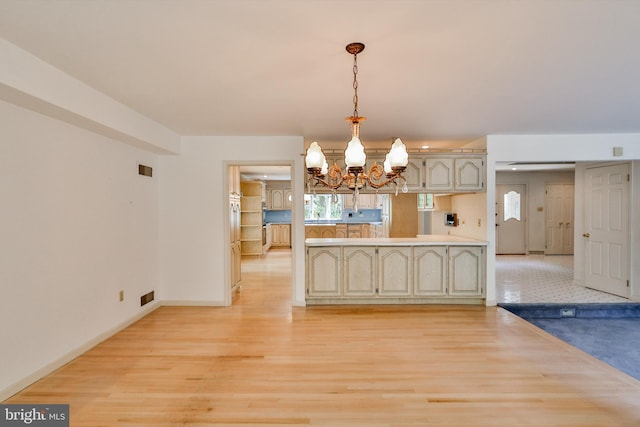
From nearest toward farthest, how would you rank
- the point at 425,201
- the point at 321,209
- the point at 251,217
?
1. the point at 425,201
2. the point at 251,217
3. the point at 321,209

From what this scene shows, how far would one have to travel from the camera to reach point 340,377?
2.53 m

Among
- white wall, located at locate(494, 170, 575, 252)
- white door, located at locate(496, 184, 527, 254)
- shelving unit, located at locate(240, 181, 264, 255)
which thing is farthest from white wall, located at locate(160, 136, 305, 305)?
white wall, located at locate(494, 170, 575, 252)

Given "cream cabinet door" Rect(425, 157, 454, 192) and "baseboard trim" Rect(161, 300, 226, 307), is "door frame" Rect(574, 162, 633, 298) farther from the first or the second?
"baseboard trim" Rect(161, 300, 226, 307)

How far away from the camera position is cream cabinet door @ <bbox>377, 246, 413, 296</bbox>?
438 cm

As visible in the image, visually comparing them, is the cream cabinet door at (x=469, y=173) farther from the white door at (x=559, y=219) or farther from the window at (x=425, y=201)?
the white door at (x=559, y=219)

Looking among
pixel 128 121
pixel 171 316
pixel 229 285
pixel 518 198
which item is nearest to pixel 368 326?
pixel 229 285

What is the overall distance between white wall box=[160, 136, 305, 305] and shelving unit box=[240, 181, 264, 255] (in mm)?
3935

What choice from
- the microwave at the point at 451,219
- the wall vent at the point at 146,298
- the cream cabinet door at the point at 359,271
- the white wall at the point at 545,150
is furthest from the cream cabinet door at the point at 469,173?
the wall vent at the point at 146,298

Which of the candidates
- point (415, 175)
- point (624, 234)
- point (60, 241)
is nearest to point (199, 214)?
point (60, 241)

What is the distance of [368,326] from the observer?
365 cm

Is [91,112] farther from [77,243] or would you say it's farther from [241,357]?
[241,357]

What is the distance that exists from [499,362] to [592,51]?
2540 millimetres

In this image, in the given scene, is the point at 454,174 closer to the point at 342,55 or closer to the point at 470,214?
the point at 470,214

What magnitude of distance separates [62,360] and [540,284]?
684cm
